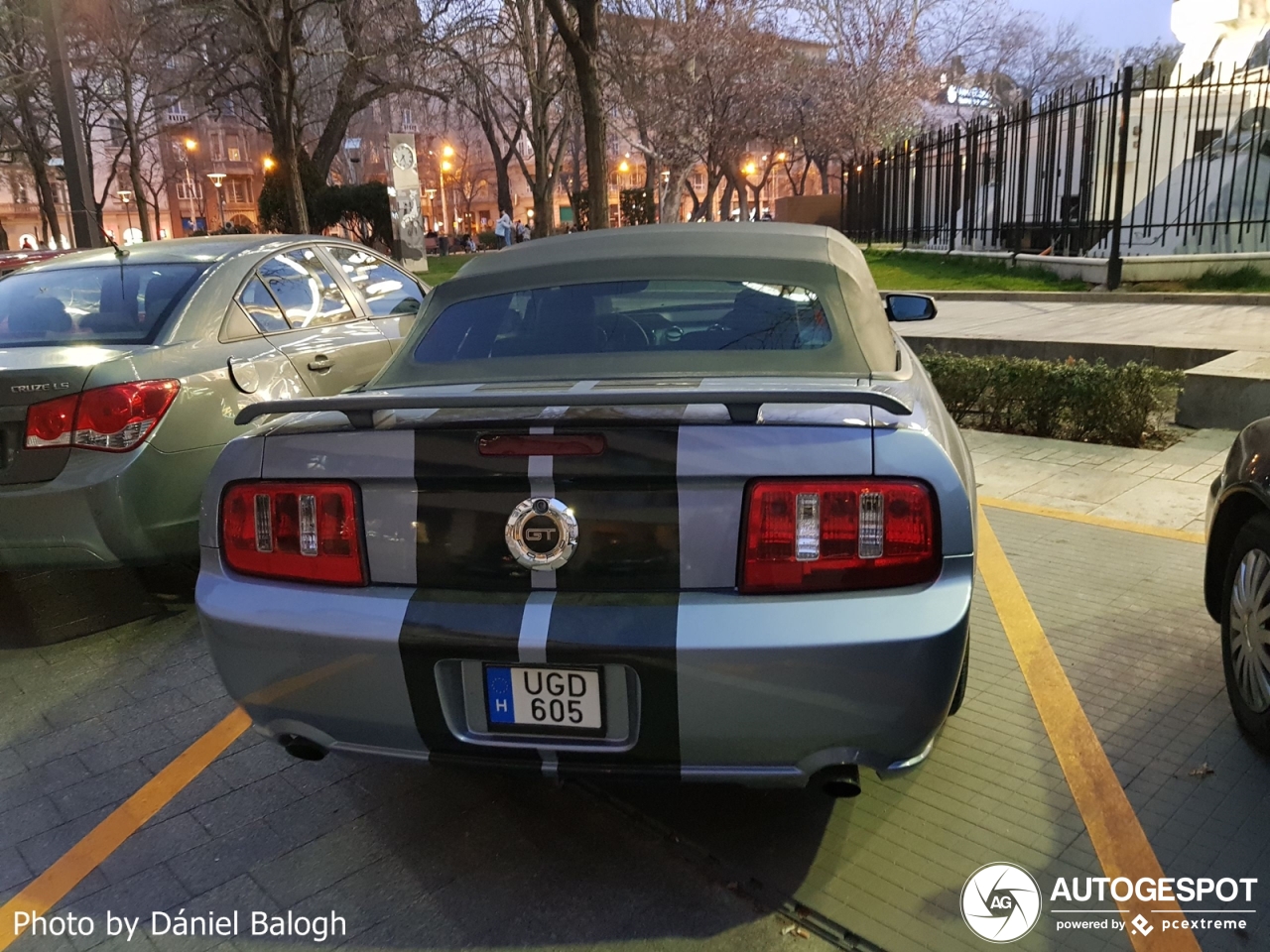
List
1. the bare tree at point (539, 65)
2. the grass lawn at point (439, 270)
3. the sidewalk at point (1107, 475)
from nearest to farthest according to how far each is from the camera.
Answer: the sidewalk at point (1107, 475) < the grass lawn at point (439, 270) < the bare tree at point (539, 65)

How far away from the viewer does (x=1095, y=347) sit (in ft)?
27.8

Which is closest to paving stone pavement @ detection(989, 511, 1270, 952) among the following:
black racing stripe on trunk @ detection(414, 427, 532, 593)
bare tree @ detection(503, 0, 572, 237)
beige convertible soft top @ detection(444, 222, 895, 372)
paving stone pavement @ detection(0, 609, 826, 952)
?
paving stone pavement @ detection(0, 609, 826, 952)

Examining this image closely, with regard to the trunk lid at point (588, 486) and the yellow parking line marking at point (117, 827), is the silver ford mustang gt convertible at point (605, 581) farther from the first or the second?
the yellow parking line marking at point (117, 827)

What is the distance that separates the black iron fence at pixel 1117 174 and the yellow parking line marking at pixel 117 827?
12352mm

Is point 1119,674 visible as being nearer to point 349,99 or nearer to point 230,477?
point 230,477

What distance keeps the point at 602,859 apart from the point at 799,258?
6.54 ft

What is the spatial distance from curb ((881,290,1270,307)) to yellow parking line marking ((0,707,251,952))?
989 centimetres

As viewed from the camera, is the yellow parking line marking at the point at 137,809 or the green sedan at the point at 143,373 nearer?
the yellow parking line marking at the point at 137,809

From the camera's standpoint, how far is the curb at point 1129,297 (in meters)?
12.3

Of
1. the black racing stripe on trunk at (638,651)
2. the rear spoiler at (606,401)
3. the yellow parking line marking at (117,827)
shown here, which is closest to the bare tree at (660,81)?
the yellow parking line marking at (117,827)

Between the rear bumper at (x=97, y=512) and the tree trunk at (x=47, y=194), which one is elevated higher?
the tree trunk at (x=47, y=194)

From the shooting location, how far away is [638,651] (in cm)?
224

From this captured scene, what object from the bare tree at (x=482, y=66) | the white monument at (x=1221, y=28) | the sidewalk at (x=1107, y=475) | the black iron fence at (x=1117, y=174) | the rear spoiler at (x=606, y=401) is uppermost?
the bare tree at (x=482, y=66)

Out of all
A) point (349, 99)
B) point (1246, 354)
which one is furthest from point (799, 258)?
point (349, 99)
